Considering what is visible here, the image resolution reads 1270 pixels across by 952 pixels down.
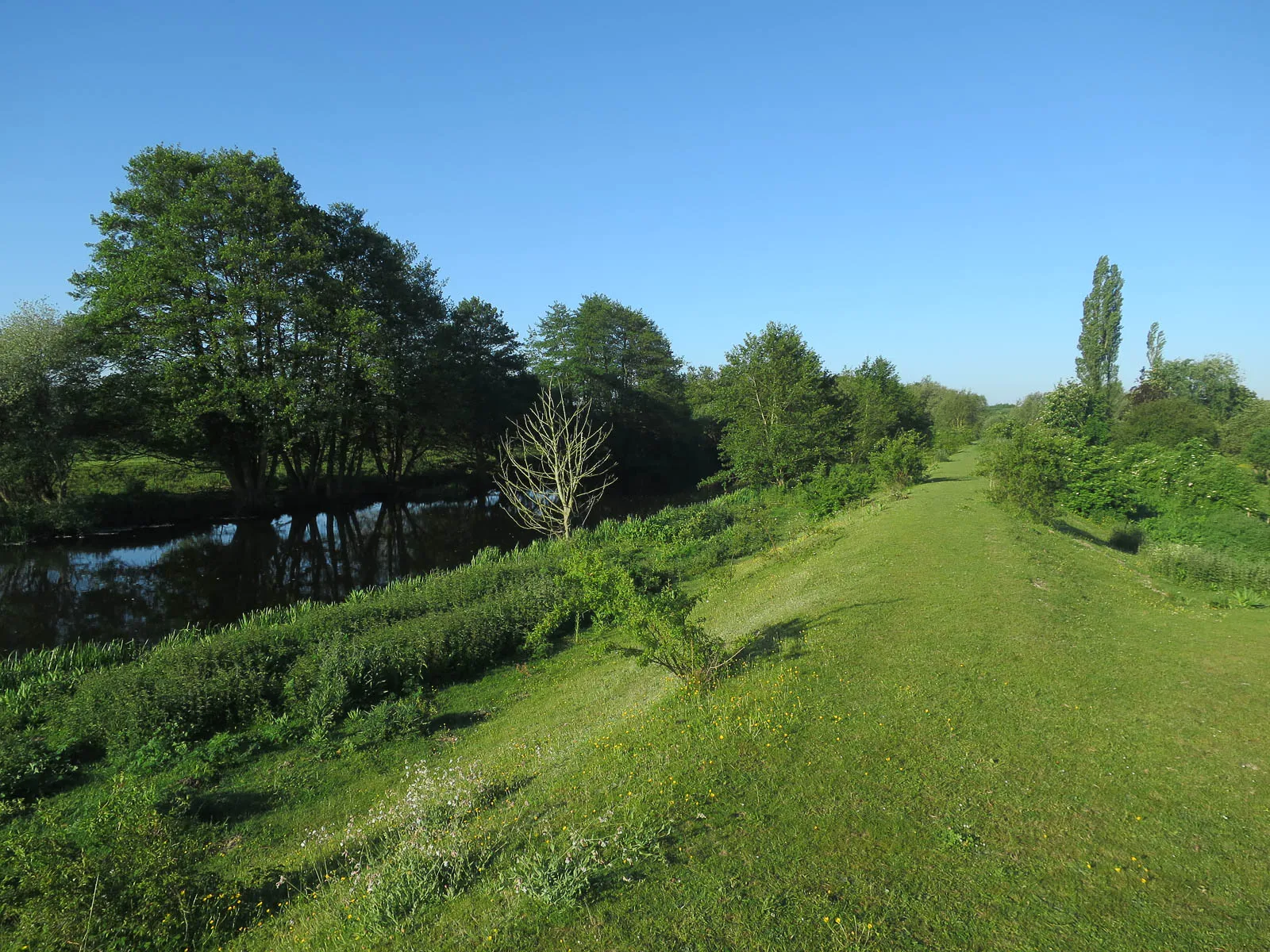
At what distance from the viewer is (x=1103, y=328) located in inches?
2628

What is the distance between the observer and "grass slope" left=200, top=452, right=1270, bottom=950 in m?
4.49

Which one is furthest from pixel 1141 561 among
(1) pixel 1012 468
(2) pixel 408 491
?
(2) pixel 408 491

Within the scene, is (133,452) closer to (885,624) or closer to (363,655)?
(363,655)

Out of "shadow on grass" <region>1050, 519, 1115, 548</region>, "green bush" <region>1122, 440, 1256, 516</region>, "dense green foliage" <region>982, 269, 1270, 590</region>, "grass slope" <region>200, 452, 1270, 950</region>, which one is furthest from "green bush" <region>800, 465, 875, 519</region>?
"grass slope" <region>200, 452, 1270, 950</region>

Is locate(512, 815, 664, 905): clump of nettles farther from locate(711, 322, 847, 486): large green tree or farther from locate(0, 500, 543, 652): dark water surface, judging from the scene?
locate(711, 322, 847, 486): large green tree

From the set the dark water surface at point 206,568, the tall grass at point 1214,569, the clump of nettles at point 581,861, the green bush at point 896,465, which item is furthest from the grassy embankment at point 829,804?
the green bush at point 896,465

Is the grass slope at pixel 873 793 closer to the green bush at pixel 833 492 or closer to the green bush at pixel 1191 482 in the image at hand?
the green bush at pixel 833 492

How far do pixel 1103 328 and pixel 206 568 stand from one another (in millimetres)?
79684

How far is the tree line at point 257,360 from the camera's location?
28.9 m

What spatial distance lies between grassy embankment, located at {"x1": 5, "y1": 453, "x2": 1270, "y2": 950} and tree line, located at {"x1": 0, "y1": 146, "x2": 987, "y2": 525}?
81.0 ft

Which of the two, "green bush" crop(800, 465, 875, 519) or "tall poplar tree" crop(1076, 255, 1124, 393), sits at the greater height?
"tall poplar tree" crop(1076, 255, 1124, 393)

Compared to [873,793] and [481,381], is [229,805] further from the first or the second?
[481,381]

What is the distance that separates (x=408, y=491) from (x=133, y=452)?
16.3 m

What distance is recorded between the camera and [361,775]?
30.5 ft
